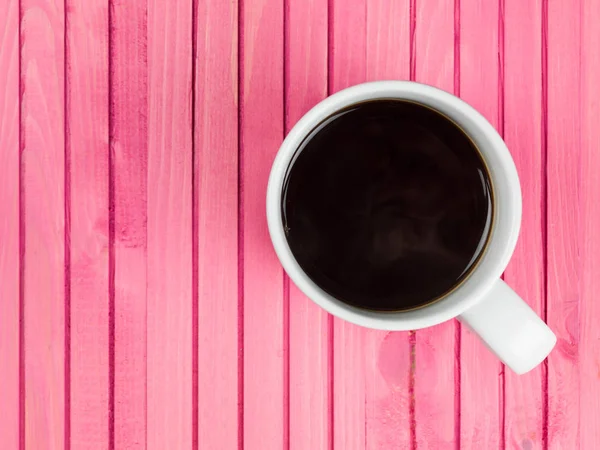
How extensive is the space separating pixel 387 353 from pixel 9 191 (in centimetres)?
30

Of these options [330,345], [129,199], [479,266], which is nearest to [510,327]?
[479,266]

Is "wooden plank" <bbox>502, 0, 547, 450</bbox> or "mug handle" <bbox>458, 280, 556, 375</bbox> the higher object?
"wooden plank" <bbox>502, 0, 547, 450</bbox>

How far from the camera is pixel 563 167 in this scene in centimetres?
46

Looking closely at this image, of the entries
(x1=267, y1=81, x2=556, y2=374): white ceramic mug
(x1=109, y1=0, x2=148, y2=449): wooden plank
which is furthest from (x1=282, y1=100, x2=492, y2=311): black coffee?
(x1=109, y1=0, x2=148, y2=449): wooden plank

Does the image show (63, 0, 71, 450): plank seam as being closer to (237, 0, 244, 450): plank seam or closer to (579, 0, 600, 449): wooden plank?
(237, 0, 244, 450): plank seam

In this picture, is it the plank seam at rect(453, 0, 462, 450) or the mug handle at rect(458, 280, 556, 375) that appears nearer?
the mug handle at rect(458, 280, 556, 375)

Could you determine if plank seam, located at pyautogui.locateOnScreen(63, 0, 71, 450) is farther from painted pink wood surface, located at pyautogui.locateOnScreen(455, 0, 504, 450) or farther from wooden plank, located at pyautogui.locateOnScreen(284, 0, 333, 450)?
painted pink wood surface, located at pyautogui.locateOnScreen(455, 0, 504, 450)

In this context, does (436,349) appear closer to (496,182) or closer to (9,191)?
(496,182)

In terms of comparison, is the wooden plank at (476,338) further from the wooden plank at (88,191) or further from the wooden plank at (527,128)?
the wooden plank at (88,191)

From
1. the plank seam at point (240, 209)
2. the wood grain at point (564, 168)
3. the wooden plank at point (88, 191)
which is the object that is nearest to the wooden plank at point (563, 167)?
the wood grain at point (564, 168)

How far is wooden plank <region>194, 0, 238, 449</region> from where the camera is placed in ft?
1.46

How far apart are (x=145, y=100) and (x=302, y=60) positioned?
0.38 feet

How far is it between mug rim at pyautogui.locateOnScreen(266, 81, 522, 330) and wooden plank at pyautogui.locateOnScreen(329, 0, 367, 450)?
0.32ft

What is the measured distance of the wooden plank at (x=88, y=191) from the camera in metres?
0.45
